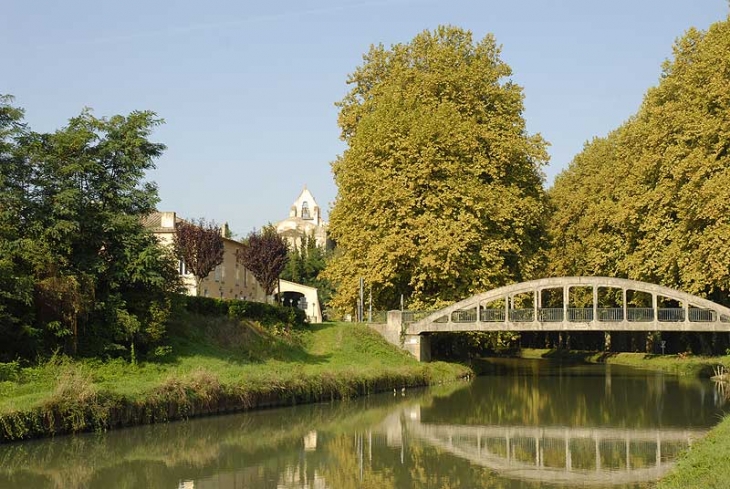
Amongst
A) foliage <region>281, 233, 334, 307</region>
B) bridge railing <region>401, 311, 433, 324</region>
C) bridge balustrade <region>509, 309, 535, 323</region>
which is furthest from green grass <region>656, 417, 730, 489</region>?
foliage <region>281, 233, 334, 307</region>

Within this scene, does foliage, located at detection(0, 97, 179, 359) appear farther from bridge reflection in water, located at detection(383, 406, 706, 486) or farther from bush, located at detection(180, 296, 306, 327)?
bridge reflection in water, located at detection(383, 406, 706, 486)

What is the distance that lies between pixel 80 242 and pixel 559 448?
15895 millimetres

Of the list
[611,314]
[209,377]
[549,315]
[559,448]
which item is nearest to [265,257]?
[549,315]

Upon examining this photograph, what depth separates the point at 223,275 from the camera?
56719 mm

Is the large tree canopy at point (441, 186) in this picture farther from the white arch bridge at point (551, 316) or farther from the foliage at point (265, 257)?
the foliage at point (265, 257)

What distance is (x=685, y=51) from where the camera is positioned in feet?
145

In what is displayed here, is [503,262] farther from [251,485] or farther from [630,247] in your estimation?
[251,485]

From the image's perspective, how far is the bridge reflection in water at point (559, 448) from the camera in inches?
827

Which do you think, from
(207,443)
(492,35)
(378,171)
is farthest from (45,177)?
(492,35)

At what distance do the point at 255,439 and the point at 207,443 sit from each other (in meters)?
1.40

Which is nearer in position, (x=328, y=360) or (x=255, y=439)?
(x=255, y=439)

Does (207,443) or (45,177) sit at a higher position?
(45,177)

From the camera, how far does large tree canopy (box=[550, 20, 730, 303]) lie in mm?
39062

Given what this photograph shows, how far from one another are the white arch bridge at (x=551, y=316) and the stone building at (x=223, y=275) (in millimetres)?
13077
